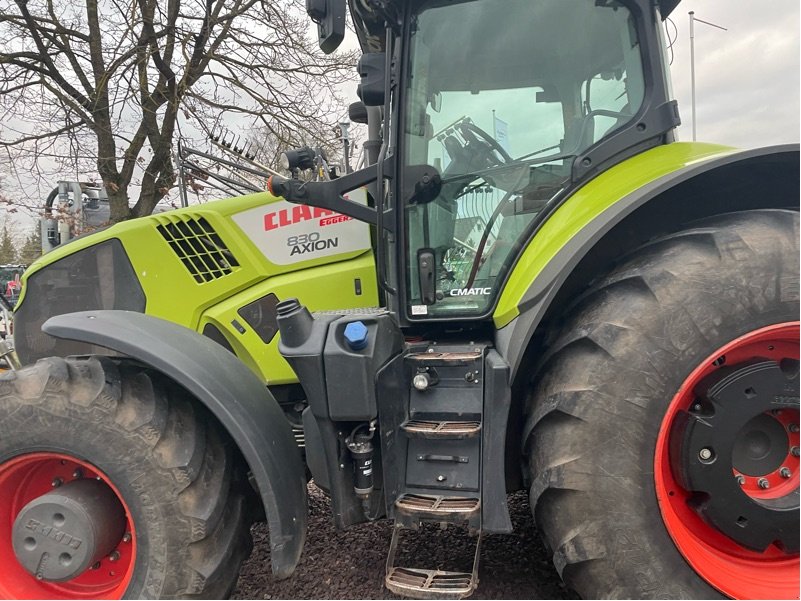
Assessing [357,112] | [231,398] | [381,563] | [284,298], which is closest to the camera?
[231,398]

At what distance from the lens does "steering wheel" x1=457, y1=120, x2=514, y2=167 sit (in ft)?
7.08

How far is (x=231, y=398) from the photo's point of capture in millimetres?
1937

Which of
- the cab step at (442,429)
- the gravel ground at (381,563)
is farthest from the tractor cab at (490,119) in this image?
the gravel ground at (381,563)

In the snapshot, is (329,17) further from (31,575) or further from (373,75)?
(31,575)

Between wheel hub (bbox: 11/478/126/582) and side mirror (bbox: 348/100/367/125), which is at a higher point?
side mirror (bbox: 348/100/367/125)

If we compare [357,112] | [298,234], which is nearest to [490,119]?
[357,112]

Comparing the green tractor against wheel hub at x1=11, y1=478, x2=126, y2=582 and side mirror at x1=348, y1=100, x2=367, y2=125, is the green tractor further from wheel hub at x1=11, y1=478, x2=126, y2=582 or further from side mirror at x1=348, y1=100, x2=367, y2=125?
side mirror at x1=348, y1=100, x2=367, y2=125

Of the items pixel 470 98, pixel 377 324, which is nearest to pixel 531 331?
pixel 377 324

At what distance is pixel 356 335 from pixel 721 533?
137 centimetres

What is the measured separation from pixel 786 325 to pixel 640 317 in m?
0.43

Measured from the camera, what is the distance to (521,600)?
7.24 feet

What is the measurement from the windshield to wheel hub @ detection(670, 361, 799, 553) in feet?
2.68

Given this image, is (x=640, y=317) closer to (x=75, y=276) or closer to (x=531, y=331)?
(x=531, y=331)

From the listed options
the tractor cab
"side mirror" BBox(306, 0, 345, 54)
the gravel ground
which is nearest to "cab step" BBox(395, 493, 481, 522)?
the gravel ground
